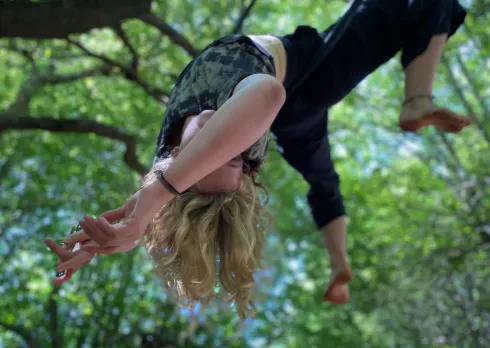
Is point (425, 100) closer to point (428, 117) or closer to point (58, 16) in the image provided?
point (428, 117)

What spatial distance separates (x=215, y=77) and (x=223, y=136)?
14.5 inches

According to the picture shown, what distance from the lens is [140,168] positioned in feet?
15.0

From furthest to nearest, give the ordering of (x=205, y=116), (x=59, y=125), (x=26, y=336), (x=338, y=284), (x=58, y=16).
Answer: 1. (x=26, y=336)
2. (x=59, y=125)
3. (x=58, y=16)
4. (x=338, y=284)
5. (x=205, y=116)

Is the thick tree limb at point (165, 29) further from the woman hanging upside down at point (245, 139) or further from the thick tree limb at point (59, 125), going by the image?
the woman hanging upside down at point (245, 139)

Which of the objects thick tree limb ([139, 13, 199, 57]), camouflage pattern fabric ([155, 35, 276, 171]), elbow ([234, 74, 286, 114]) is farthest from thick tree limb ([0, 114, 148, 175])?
elbow ([234, 74, 286, 114])

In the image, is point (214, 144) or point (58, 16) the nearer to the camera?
point (214, 144)

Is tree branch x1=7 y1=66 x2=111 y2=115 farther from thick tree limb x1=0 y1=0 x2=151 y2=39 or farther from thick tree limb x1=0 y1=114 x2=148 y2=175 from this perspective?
thick tree limb x1=0 y1=0 x2=151 y2=39

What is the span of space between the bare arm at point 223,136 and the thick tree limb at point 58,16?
5.60 ft

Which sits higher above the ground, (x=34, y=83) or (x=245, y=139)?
(x=34, y=83)

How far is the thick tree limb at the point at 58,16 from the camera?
9.27ft

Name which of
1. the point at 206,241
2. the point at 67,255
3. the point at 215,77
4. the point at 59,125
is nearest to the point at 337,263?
the point at 206,241

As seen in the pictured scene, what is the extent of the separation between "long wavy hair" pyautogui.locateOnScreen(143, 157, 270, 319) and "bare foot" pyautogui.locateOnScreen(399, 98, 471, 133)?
54 cm

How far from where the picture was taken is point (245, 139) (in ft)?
4.58

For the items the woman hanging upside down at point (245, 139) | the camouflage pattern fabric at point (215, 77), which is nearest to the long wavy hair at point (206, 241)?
the woman hanging upside down at point (245, 139)
